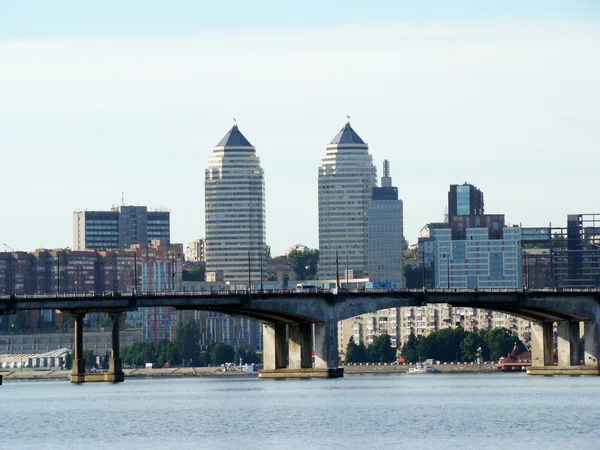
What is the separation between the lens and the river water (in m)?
115

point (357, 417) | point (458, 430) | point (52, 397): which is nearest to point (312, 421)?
point (357, 417)

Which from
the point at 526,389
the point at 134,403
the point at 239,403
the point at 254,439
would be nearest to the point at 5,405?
the point at 134,403

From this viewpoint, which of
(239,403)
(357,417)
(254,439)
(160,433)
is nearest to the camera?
(254,439)

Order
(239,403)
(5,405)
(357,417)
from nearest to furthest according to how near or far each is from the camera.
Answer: (357,417)
(239,403)
(5,405)

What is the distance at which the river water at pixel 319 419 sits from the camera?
115m

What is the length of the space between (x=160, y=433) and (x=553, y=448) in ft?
96.1

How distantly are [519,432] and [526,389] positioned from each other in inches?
2385

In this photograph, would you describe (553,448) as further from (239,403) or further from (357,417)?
(239,403)

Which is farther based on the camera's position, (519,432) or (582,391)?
(582,391)

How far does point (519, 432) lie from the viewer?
387 feet

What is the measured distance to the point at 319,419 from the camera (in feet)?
439

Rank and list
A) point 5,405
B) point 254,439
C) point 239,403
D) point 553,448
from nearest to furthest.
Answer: point 553,448 → point 254,439 → point 239,403 → point 5,405

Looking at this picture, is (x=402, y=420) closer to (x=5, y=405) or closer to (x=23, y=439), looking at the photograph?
(x=23, y=439)

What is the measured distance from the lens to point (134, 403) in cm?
16788
